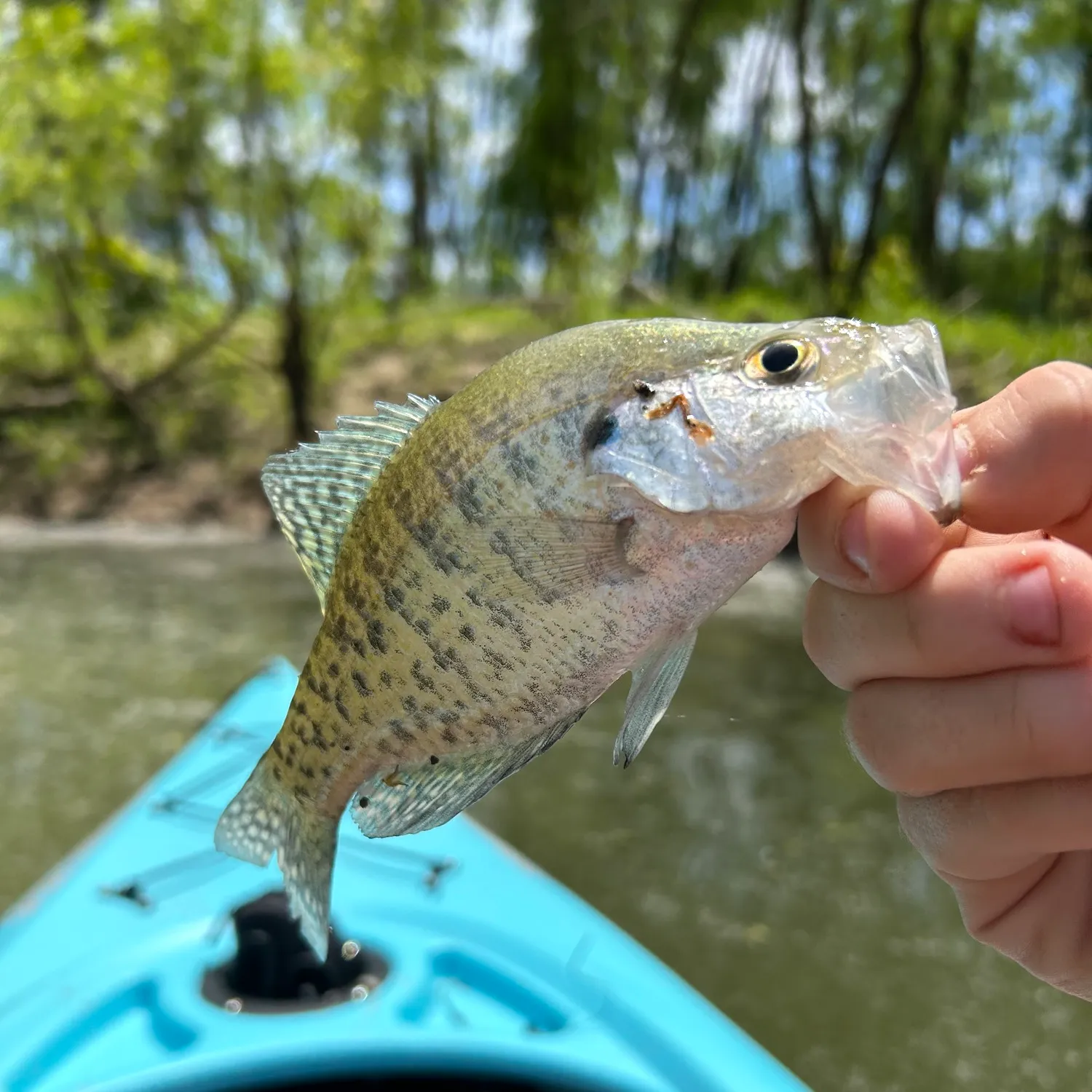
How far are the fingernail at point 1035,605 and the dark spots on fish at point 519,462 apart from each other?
1.58ft

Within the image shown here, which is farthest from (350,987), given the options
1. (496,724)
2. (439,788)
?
(496,724)

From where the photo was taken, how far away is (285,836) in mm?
1204

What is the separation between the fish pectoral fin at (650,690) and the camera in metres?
1.06

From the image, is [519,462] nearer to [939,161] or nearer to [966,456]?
[966,456]

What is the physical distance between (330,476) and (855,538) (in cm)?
62

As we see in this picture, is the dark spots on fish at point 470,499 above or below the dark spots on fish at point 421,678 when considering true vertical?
above

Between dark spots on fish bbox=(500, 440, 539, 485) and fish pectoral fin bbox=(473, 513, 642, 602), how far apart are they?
4cm

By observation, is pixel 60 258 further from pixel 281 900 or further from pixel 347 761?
pixel 347 761

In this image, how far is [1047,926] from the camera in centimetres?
134

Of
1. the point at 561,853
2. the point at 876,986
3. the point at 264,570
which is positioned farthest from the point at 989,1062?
the point at 264,570

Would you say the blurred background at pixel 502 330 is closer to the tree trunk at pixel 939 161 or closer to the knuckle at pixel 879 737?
the tree trunk at pixel 939 161

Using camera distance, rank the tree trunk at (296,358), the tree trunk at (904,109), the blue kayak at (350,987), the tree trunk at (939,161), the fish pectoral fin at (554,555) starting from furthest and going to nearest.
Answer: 1. the tree trunk at (939,161)
2. the tree trunk at (296,358)
3. the tree trunk at (904,109)
4. the blue kayak at (350,987)
5. the fish pectoral fin at (554,555)

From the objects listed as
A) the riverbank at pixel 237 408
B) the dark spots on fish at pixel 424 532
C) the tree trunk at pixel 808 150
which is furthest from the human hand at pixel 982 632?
the riverbank at pixel 237 408

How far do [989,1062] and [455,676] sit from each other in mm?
4119
